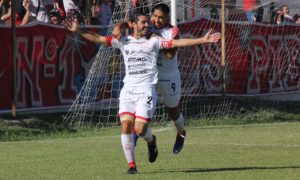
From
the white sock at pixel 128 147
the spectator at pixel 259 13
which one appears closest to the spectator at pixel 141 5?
the spectator at pixel 259 13

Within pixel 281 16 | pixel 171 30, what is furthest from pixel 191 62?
pixel 171 30

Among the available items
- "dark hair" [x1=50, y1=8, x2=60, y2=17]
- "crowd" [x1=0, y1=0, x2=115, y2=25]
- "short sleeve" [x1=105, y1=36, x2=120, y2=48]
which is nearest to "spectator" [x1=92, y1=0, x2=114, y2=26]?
"crowd" [x1=0, y1=0, x2=115, y2=25]

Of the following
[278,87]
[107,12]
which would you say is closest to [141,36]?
[107,12]

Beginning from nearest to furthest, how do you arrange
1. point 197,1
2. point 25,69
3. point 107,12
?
point 25,69, point 107,12, point 197,1

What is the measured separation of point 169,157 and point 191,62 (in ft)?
33.6

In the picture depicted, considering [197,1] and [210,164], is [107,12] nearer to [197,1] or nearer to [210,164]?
[197,1]

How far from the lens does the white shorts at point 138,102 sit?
42.1 ft

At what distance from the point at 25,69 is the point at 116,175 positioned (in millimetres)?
9365

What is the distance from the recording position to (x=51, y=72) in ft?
72.5

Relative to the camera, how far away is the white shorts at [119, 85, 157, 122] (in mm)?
12844

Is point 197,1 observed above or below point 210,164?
above

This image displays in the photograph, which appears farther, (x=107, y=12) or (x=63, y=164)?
(x=107, y=12)

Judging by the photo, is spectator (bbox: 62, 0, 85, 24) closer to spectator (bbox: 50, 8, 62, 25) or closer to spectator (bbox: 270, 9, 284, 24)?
spectator (bbox: 50, 8, 62, 25)

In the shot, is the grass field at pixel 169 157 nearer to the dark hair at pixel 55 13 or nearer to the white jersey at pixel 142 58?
the white jersey at pixel 142 58
